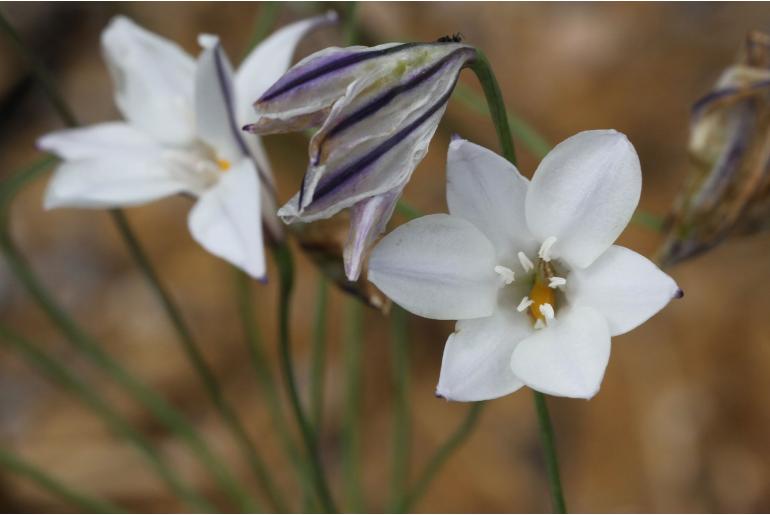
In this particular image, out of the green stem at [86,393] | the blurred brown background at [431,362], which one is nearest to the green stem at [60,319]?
the green stem at [86,393]

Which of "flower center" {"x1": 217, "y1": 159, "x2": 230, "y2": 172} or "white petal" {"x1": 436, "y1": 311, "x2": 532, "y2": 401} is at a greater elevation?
"flower center" {"x1": 217, "y1": 159, "x2": 230, "y2": 172}

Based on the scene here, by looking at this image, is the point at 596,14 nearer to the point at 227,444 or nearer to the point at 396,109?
the point at 227,444

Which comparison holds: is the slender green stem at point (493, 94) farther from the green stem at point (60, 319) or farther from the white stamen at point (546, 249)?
the green stem at point (60, 319)

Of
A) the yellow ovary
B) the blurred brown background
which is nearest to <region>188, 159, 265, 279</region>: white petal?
the yellow ovary

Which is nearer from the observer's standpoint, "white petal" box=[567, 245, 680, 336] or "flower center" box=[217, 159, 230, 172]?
"white petal" box=[567, 245, 680, 336]

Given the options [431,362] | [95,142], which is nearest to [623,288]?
[95,142]

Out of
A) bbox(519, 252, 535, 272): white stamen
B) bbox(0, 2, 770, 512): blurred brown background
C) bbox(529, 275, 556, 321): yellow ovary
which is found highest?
bbox(519, 252, 535, 272): white stamen

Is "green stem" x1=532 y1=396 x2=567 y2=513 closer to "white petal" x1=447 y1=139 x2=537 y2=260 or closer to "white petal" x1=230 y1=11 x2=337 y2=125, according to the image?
"white petal" x1=447 y1=139 x2=537 y2=260
